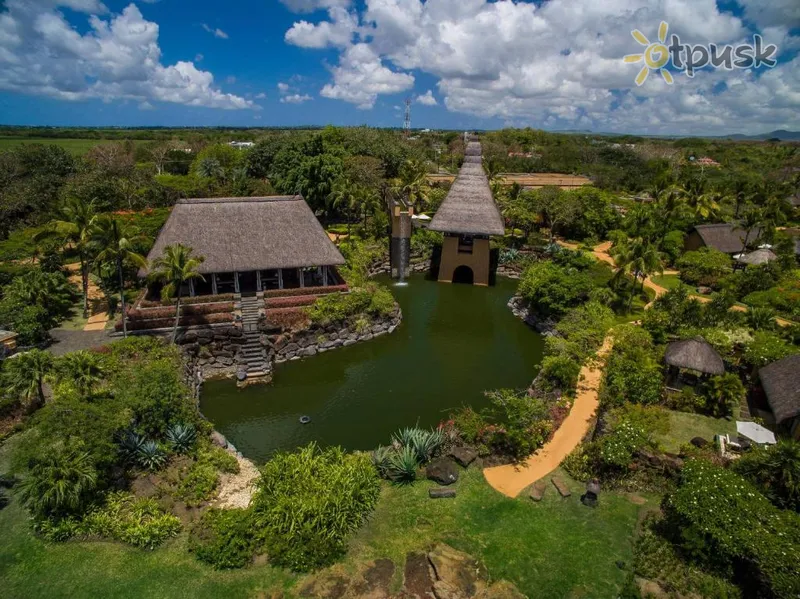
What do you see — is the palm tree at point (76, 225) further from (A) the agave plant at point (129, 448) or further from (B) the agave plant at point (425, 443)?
(B) the agave plant at point (425, 443)

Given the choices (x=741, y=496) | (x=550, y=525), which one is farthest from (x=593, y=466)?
(x=741, y=496)

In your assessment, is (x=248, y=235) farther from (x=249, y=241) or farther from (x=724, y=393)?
(x=724, y=393)

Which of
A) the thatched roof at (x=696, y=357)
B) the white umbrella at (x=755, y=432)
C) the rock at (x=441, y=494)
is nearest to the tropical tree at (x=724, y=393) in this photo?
the thatched roof at (x=696, y=357)

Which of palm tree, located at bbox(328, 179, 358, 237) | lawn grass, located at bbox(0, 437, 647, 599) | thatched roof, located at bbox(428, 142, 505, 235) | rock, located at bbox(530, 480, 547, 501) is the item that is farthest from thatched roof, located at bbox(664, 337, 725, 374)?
palm tree, located at bbox(328, 179, 358, 237)

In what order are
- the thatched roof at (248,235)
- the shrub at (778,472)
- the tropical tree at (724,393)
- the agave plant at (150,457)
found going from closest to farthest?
the shrub at (778,472) → the agave plant at (150,457) → the tropical tree at (724,393) → the thatched roof at (248,235)

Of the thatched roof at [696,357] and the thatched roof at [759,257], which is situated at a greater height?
the thatched roof at [759,257]

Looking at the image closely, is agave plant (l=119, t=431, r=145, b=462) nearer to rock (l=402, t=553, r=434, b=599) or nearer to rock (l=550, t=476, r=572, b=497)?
rock (l=402, t=553, r=434, b=599)

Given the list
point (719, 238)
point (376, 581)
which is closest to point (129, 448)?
point (376, 581)

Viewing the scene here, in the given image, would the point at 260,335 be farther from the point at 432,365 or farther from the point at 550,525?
the point at 550,525
